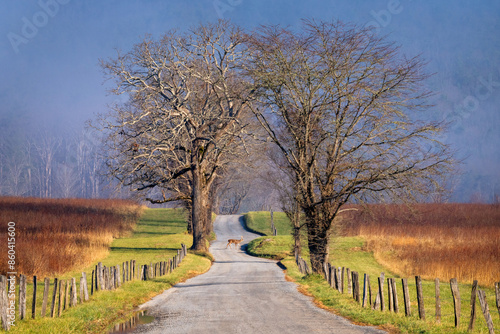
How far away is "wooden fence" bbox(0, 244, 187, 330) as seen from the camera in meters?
12.1

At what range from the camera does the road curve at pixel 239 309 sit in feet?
43.1

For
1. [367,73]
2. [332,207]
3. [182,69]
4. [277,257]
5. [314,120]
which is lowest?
[277,257]

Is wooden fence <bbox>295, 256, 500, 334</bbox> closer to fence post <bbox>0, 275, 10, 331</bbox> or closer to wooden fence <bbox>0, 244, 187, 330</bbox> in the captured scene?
wooden fence <bbox>0, 244, 187, 330</bbox>

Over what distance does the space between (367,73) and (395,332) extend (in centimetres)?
1283

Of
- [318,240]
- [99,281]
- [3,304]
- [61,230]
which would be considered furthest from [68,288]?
[61,230]

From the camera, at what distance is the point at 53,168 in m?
161

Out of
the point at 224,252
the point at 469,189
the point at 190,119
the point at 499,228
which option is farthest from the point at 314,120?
the point at 469,189

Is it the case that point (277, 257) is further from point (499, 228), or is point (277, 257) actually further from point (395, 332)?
point (395, 332)

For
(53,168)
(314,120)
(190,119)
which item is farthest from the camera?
(53,168)

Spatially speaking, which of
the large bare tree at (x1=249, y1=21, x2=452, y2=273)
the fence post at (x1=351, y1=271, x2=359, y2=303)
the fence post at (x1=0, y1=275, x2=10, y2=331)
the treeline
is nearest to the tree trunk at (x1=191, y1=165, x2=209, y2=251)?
the large bare tree at (x1=249, y1=21, x2=452, y2=273)

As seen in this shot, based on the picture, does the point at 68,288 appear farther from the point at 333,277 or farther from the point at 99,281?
the point at 333,277

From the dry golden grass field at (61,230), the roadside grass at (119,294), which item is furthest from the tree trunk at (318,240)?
the dry golden grass field at (61,230)

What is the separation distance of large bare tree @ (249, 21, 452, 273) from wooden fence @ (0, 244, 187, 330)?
8.77m

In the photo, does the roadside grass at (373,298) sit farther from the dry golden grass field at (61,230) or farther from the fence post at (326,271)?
the dry golden grass field at (61,230)
